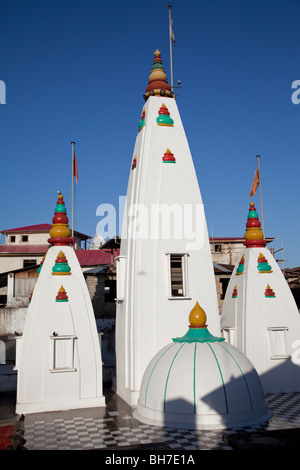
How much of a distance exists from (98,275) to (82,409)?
1234 centimetres

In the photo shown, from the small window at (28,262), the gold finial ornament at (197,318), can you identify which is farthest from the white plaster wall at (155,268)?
the small window at (28,262)

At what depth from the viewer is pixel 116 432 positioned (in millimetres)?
10266

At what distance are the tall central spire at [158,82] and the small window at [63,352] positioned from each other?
29.4 ft

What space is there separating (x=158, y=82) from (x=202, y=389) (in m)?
10.7

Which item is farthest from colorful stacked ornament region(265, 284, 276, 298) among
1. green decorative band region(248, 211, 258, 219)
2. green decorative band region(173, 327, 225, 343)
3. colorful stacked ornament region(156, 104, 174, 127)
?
colorful stacked ornament region(156, 104, 174, 127)

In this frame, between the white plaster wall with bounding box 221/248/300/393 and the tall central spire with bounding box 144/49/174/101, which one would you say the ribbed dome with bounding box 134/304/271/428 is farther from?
the tall central spire with bounding box 144/49/174/101

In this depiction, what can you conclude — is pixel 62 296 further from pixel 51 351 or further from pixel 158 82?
pixel 158 82

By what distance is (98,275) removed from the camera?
24375 millimetres

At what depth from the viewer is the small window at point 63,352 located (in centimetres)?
1267

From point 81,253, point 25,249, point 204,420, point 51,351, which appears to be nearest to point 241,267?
point 204,420

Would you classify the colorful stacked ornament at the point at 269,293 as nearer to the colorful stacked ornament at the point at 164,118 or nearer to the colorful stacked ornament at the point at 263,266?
the colorful stacked ornament at the point at 263,266
